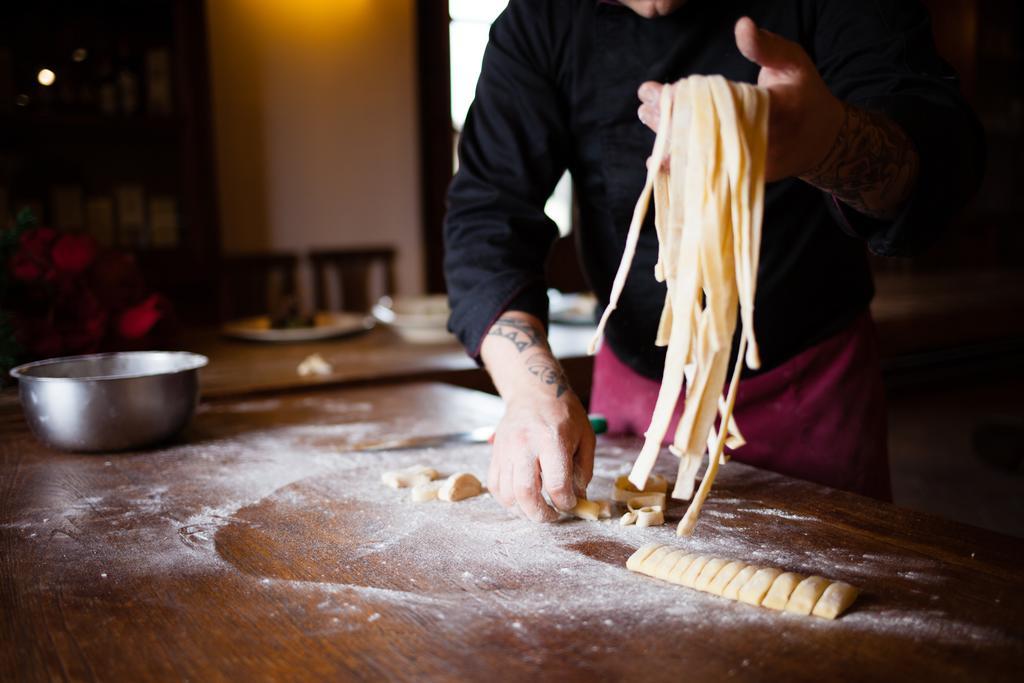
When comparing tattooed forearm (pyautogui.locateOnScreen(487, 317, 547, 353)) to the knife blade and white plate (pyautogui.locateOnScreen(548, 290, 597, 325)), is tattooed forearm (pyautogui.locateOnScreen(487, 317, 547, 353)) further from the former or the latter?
white plate (pyautogui.locateOnScreen(548, 290, 597, 325))

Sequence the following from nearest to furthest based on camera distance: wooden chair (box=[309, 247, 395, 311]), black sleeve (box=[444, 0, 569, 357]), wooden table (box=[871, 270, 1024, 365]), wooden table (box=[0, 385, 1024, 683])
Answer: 1. wooden table (box=[0, 385, 1024, 683])
2. black sleeve (box=[444, 0, 569, 357])
3. wooden table (box=[871, 270, 1024, 365])
4. wooden chair (box=[309, 247, 395, 311])

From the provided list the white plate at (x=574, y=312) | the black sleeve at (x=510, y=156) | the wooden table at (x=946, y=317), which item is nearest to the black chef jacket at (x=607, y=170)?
the black sleeve at (x=510, y=156)

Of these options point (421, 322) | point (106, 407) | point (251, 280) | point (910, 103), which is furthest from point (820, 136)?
point (251, 280)

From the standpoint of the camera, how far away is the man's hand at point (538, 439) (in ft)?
3.41

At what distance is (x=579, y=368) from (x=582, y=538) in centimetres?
111

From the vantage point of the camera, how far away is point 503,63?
1546mm

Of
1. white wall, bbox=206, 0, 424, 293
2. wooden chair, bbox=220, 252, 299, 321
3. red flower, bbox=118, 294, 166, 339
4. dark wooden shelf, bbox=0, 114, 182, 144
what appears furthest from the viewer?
white wall, bbox=206, 0, 424, 293

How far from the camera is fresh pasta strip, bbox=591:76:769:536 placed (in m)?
0.80

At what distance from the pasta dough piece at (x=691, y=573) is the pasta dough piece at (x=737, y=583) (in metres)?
0.03

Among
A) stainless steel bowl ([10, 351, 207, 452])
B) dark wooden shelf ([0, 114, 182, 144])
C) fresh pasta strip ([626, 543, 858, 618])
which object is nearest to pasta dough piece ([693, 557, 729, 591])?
fresh pasta strip ([626, 543, 858, 618])

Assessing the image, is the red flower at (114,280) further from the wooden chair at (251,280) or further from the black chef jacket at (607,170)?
the wooden chair at (251,280)

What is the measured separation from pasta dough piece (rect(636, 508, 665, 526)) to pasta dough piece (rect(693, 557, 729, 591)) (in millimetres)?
158

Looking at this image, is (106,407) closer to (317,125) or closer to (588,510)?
(588,510)

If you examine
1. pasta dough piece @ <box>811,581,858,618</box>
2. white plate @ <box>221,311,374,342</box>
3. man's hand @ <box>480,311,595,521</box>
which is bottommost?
white plate @ <box>221,311,374,342</box>
